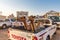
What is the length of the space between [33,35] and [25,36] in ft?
1.26

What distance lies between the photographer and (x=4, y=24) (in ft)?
42.4

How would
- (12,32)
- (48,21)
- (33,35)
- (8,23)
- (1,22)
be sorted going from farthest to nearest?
(8,23) < (1,22) < (48,21) < (12,32) < (33,35)

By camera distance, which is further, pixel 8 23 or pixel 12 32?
pixel 8 23

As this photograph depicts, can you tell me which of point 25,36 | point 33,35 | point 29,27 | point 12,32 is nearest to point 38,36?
point 33,35

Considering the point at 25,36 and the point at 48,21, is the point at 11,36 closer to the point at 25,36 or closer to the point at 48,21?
the point at 25,36

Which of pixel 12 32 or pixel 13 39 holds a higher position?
pixel 12 32

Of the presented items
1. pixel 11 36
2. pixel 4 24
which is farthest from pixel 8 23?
pixel 11 36

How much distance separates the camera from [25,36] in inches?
168

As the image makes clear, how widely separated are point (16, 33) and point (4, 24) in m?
8.57

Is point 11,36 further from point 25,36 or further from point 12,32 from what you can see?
point 25,36

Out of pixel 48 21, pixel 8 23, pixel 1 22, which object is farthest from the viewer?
pixel 8 23

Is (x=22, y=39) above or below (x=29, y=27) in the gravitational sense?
below

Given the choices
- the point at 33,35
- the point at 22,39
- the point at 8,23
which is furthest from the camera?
the point at 8,23

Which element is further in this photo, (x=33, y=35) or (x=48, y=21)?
(x=48, y=21)
